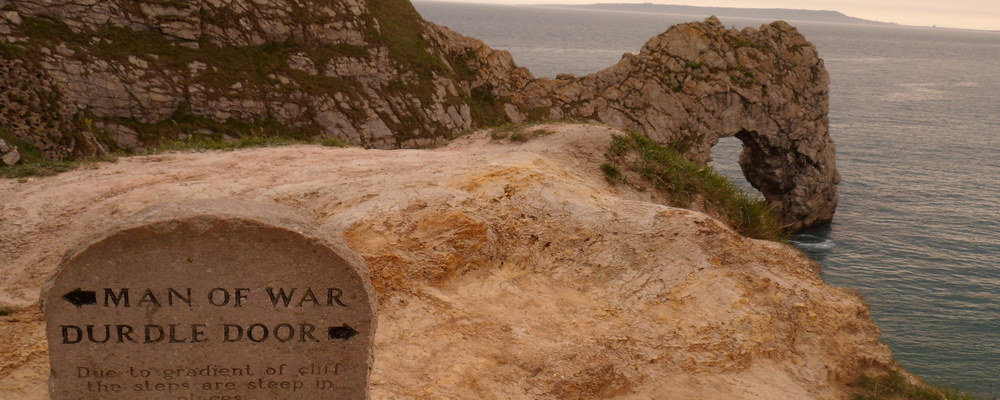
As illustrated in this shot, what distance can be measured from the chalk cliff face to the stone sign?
61.3 feet

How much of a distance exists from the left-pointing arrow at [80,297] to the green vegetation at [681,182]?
12.6 metres

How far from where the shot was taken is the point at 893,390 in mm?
11156

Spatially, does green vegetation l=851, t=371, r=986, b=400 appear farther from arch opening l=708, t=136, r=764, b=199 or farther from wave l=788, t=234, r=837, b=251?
arch opening l=708, t=136, r=764, b=199

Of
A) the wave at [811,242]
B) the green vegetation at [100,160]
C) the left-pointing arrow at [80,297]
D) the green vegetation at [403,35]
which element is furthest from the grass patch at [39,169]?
the wave at [811,242]

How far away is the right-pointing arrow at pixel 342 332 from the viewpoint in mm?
7172

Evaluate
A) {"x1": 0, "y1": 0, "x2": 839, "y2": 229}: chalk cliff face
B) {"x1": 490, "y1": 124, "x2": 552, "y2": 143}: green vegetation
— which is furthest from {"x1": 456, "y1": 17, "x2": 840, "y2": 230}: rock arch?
{"x1": 490, "y1": 124, "x2": 552, "y2": 143}: green vegetation

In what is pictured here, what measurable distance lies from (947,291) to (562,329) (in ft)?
108

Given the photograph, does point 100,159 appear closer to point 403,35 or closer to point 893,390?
point 893,390

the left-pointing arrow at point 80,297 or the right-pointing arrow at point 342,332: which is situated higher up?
the left-pointing arrow at point 80,297

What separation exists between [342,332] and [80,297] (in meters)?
2.44

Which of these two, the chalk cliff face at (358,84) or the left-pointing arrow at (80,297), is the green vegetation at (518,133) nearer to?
the chalk cliff face at (358,84)

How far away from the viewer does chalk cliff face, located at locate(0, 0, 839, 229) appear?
88.0 ft

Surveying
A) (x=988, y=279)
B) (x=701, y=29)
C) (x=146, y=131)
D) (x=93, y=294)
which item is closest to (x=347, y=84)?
(x=146, y=131)

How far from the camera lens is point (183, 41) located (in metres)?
30.8
